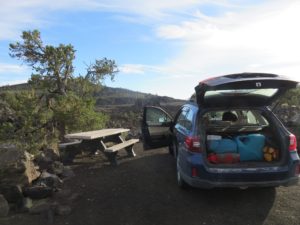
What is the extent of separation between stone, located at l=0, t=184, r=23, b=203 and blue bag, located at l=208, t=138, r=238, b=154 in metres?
3.12

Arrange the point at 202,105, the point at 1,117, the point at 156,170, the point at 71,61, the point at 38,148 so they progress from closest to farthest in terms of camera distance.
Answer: the point at 202,105 < the point at 156,170 < the point at 38,148 < the point at 71,61 < the point at 1,117

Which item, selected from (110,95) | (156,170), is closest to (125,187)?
(156,170)

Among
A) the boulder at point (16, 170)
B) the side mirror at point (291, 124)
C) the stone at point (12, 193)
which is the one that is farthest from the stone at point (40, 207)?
the side mirror at point (291, 124)

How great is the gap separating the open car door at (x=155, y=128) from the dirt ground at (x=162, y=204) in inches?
38.1

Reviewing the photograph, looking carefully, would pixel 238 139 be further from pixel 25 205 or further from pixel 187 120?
pixel 25 205

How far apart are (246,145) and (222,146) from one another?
37 cm

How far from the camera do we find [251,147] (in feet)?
20.2

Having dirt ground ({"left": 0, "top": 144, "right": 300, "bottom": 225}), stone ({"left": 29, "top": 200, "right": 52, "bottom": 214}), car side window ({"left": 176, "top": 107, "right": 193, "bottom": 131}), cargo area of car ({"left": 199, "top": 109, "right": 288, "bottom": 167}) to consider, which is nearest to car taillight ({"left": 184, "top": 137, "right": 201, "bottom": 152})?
cargo area of car ({"left": 199, "top": 109, "right": 288, "bottom": 167})

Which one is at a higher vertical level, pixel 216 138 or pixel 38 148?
pixel 216 138

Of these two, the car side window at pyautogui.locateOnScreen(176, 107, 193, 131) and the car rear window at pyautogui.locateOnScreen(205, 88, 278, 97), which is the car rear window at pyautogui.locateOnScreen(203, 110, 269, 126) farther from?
the car rear window at pyautogui.locateOnScreen(205, 88, 278, 97)

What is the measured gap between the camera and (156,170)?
8.27 m

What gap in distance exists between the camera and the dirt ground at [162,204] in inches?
215

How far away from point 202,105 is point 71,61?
10.1 m

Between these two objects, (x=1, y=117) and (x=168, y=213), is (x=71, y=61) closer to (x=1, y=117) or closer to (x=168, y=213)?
(x=1, y=117)
